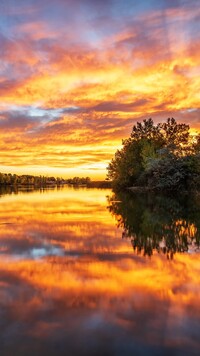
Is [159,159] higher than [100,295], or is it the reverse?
[159,159]

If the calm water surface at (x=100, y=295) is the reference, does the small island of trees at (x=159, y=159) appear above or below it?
above

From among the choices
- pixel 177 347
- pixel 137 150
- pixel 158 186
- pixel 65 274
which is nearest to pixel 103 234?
pixel 65 274

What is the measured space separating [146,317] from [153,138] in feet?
229

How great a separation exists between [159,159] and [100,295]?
4479 cm

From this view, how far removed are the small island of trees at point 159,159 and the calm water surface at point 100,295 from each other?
37.2 m

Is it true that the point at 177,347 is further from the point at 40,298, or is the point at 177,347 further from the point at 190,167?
the point at 190,167

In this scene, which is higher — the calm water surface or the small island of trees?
the small island of trees

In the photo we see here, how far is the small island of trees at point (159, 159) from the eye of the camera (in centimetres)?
4847

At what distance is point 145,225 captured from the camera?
599 inches

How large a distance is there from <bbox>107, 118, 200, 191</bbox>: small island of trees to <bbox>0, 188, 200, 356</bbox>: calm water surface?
122 ft

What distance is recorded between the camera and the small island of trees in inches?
1908

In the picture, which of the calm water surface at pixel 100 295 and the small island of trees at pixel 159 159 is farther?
the small island of trees at pixel 159 159

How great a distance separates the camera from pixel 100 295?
6.31m

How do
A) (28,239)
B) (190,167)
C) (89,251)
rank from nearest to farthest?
(89,251), (28,239), (190,167)
